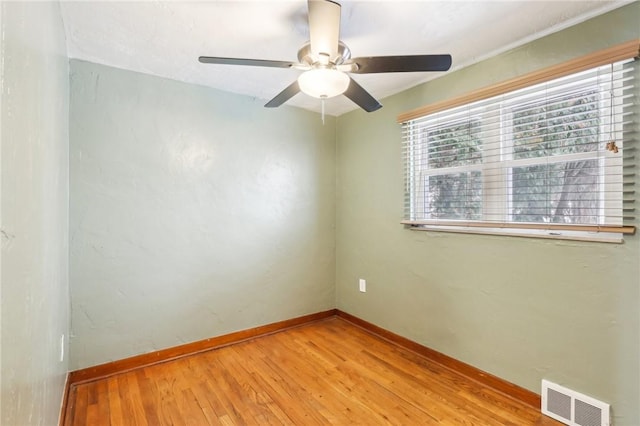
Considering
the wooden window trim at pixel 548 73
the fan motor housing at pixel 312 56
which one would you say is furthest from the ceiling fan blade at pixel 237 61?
the wooden window trim at pixel 548 73

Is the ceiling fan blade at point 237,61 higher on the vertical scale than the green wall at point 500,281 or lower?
higher

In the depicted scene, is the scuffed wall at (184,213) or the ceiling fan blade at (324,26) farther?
the scuffed wall at (184,213)

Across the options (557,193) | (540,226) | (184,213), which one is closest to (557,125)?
(557,193)

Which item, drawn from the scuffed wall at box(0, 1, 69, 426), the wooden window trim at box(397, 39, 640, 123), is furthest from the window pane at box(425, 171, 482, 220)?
the scuffed wall at box(0, 1, 69, 426)

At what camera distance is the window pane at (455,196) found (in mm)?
2262

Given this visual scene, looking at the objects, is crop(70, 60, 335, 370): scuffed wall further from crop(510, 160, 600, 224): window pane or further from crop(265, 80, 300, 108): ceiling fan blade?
crop(510, 160, 600, 224): window pane

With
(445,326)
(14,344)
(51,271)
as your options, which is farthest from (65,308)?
(445,326)

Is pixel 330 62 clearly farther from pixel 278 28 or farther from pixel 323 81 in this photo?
pixel 278 28

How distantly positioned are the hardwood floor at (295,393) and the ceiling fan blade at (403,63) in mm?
1952

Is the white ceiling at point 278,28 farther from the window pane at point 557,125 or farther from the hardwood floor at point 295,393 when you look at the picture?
the hardwood floor at point 295,393

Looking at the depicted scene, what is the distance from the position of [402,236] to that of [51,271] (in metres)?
2.35

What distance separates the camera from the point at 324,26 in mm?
1377

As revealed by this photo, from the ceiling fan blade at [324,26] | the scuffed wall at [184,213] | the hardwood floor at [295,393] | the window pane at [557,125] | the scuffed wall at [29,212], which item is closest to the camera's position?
the scuffed wall at [29,212]

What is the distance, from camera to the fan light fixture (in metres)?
1.62
